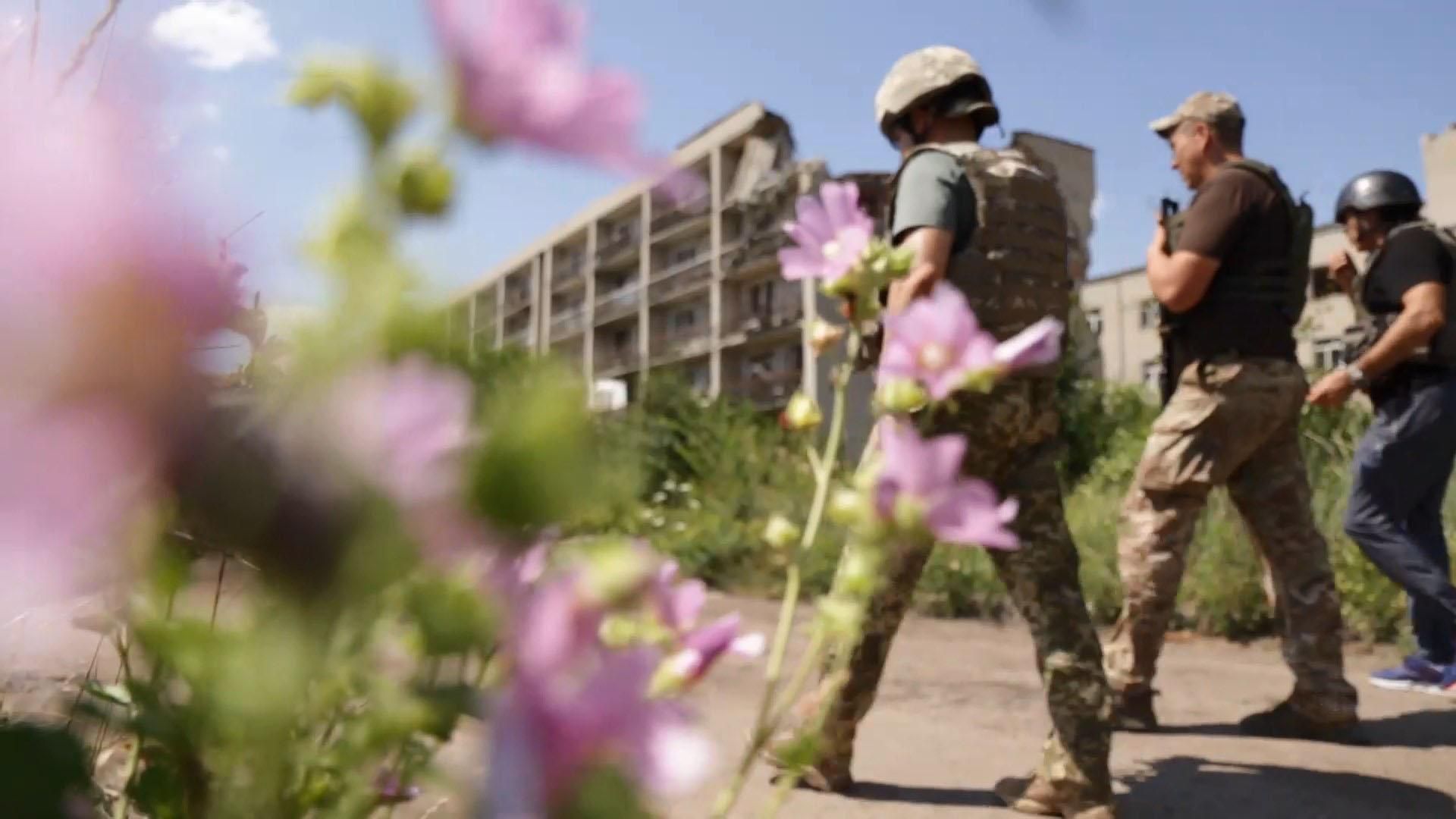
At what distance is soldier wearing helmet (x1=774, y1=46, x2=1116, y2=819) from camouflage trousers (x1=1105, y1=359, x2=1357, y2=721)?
0.80m

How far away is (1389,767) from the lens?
2.83m

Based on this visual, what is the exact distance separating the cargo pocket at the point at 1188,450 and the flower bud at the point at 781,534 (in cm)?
264

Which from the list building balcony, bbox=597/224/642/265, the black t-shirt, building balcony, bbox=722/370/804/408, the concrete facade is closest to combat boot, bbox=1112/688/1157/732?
the black t-shirt

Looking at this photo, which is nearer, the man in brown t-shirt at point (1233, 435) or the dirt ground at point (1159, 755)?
the dirt ground at point (1159, 755)

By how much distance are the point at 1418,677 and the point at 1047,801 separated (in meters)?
2.27

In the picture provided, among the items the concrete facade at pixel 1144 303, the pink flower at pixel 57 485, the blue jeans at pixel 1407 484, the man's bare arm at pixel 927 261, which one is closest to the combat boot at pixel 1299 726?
the blue jeans at pixel 1407 484

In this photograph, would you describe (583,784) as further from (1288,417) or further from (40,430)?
(1288,417)

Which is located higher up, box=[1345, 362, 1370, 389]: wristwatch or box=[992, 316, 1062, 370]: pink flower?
box=[1345, 362, 1370, 389]: wristwatch

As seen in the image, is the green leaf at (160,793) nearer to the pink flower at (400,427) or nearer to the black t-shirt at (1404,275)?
the pink flower at (400,427)

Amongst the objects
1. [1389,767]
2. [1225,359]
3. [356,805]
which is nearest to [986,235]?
[1225,359]

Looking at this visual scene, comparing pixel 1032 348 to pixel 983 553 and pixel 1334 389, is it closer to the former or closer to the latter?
pixel 1334 389

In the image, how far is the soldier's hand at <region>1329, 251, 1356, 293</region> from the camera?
392 centimetres

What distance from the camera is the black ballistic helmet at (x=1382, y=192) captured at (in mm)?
3625

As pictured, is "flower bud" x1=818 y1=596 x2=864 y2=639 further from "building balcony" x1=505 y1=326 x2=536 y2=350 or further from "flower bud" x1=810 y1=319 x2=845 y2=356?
"flower bud" x1=810 y1=319 x2=845 y2=356
